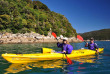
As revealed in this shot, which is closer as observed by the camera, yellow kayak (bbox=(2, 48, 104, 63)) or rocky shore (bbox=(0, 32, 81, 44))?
yellow kayak (bbox=(2, 48, 104, 63))

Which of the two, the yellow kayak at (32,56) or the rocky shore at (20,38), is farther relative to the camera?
A: the rocky shore at (20,38)

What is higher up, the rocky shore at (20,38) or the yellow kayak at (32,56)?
the rocky shore at (20,38)

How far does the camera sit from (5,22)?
31.2 meters

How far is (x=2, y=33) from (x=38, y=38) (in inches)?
404

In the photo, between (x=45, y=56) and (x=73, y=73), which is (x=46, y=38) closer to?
(x=45, y=56)

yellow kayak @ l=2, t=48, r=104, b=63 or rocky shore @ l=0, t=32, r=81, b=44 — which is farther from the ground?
rocky shore @ l=0, t=32, r=81, b=44

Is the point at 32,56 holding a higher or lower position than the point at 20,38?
lower

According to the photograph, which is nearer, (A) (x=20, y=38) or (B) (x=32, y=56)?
(B) (x=32, y=56)

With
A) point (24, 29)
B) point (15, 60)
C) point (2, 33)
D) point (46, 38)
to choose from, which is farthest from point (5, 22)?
point (15, 60)

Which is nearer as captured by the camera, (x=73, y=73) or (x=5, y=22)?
(x=73, y=73)

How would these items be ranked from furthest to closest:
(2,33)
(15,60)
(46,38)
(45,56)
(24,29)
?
(46,38) < (24,29) < (2,33) < (45,56) < (15,60)

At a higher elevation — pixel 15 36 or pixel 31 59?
pixel 15 36

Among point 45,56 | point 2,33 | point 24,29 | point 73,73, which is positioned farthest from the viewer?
point 24,29

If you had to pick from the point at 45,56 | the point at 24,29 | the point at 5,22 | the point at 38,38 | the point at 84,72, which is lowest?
the point at 84,72
